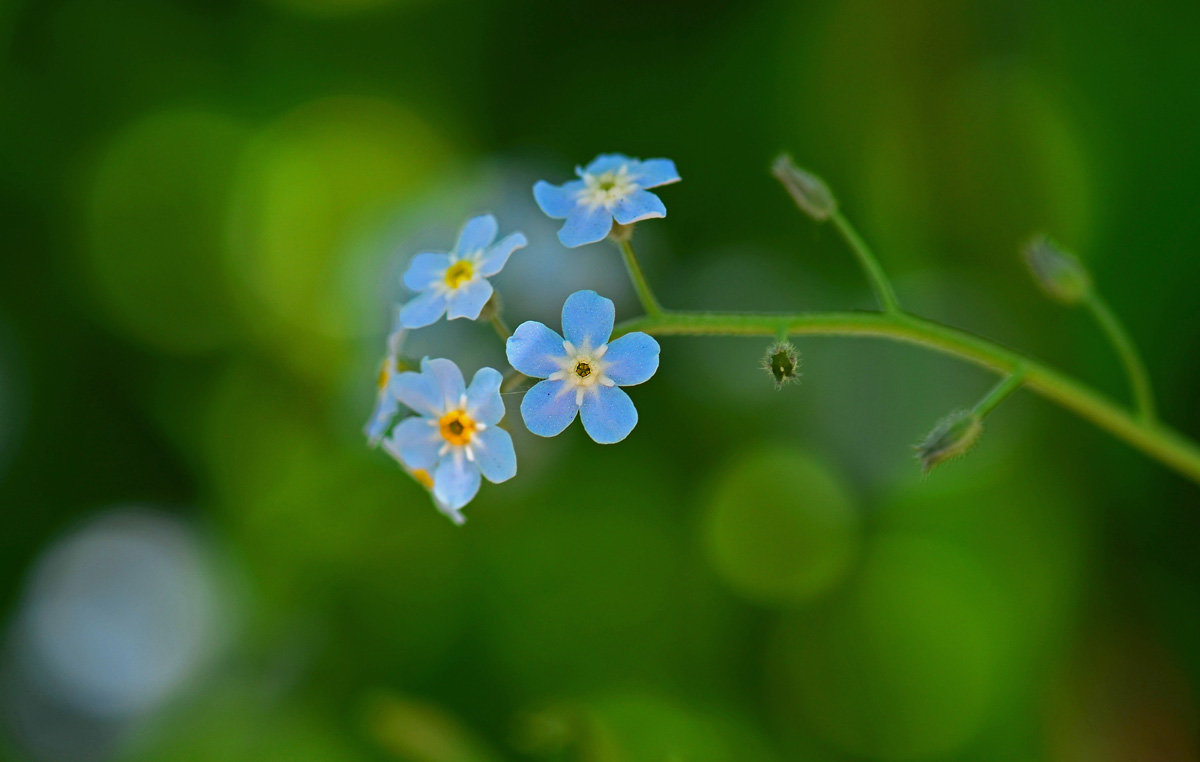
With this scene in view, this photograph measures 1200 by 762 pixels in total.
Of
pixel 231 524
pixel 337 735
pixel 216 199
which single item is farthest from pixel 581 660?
pixel 216 199

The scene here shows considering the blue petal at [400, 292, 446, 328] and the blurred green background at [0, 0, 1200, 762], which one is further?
the blurred green background at [0, 0, 1200, 762]

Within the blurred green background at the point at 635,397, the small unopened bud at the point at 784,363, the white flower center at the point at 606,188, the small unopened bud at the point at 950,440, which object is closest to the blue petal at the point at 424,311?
the white flower center at the point at 606,188

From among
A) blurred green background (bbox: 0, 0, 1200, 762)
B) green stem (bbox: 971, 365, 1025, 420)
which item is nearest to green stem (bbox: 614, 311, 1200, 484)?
green stem (bbox: 971, 365, 1025, 420)

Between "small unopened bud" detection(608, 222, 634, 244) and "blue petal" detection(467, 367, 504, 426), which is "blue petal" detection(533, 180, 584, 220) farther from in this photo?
"blue petal" detection(467, 367, 504, 426)

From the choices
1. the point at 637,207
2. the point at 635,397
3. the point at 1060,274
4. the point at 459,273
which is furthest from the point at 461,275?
the point at 635,397

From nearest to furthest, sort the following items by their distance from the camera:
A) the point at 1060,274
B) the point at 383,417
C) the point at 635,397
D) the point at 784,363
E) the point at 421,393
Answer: the point at 784,363
the point at 421,393
the point at 383,417
the point at 1060,274
the point at 635,397

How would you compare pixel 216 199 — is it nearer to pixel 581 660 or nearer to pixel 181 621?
pixel 181 621

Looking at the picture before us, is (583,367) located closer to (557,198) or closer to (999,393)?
(557,198)
